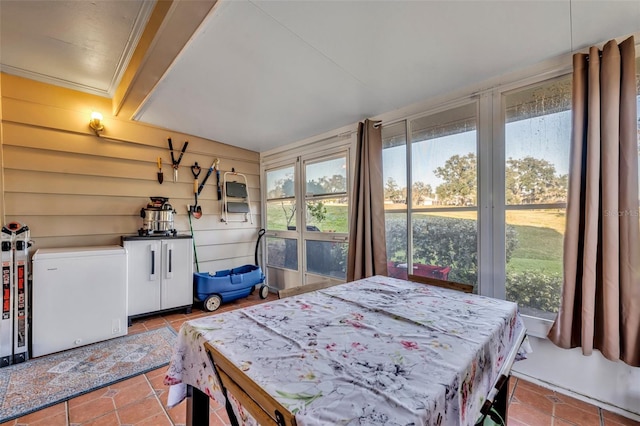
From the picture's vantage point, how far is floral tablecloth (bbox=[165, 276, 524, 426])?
68 centimetres

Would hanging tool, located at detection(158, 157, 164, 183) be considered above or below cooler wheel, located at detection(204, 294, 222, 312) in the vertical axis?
above

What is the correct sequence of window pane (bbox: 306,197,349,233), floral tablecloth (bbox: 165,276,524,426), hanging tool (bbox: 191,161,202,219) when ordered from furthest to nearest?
hanging tool (bbox: 191,161,202,219) < window pane (bbox: 306,197,349,233) < floral tablecloth (bbox: 165,276,524,426)

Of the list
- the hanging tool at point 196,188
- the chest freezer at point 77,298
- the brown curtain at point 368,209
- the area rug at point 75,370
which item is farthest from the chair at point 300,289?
the hanging tool at point 196,188

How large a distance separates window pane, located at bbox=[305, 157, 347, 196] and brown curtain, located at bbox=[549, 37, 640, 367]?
205cm

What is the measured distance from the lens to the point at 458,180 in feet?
7.57

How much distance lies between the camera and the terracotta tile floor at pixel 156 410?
1.58 m

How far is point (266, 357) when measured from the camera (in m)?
0.89

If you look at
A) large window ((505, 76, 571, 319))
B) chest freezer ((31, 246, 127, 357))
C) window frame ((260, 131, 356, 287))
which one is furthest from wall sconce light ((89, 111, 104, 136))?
large window ((505, 76, 571, 319))

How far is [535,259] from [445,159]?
1.03m

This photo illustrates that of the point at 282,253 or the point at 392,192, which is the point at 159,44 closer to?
the point at 392,192

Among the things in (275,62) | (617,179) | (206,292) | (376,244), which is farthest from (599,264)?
(206,292)

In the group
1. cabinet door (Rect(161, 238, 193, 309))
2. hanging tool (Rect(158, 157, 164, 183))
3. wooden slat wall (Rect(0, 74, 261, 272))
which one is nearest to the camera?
wooden slat wall (Rect(0, 74, 261, 272))

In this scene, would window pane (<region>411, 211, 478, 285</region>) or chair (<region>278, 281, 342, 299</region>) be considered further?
window pane (<region>411, 211, 478, 285</region>)

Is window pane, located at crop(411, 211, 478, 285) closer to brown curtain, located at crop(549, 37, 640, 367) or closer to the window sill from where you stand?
the window sill
